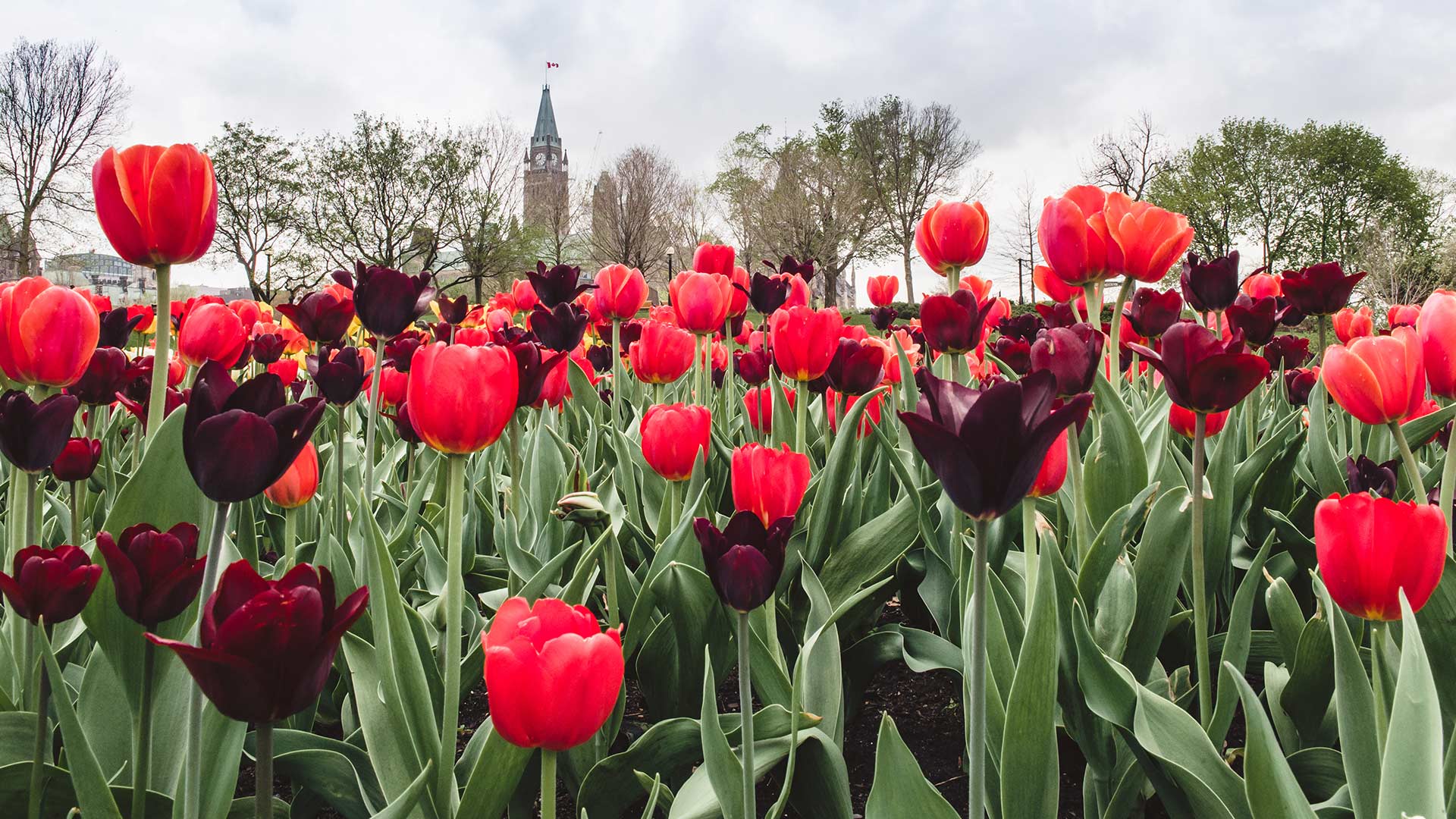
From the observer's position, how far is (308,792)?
3.26 feet

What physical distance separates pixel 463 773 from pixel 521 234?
30789mm

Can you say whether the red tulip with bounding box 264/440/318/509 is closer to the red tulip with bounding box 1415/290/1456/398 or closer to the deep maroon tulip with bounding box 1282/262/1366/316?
the red tulip with bounding box 1415/290/1456/398

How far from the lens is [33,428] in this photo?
0.89 metres

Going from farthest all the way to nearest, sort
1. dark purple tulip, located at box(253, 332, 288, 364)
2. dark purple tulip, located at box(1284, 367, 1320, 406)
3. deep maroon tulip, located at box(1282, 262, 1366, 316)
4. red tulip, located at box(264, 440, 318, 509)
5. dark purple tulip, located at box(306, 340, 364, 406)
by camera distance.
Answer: dark purple tulip, located at box(253, 332, 288, 364), dark purple tulip, located at box(1284, 367, 1320, 406), deep maroon tulip, located at box(1282, 262, 1366, 316), dark purple tulip, located at box(306, 340, 364, 406), red tulip, located at box(264, 440, 318, 509)

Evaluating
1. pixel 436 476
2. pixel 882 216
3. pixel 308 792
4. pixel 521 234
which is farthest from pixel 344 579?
pixel 882 216

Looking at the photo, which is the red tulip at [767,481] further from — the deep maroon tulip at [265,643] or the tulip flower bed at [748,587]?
the deep maroon tulip at [265,643]

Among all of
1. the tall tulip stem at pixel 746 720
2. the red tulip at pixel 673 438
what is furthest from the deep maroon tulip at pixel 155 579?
the red tulip at pixel 673 438

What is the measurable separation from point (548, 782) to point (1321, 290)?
2.06 metres

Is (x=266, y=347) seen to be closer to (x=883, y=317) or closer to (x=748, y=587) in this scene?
(x=883, y=317)

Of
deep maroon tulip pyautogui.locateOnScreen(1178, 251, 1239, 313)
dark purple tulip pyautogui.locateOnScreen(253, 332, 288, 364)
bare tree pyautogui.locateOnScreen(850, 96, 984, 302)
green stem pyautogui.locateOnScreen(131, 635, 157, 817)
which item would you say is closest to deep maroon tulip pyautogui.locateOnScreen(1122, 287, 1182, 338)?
deep maroon tulip pyautogui.locateOnScreen(1178, 251, 1239, 313)

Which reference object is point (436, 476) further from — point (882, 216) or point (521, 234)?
point (882, 216)

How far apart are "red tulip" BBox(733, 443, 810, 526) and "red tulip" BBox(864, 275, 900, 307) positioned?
8.68ft

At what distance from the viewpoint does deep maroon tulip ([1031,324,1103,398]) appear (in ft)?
3.57

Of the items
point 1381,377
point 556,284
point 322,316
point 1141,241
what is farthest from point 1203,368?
point 322,316
